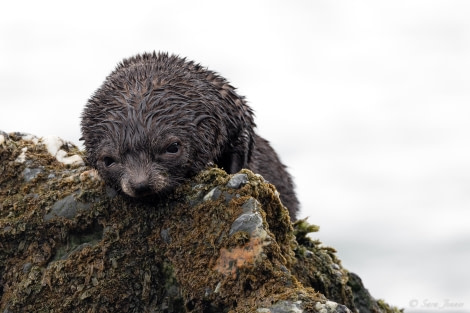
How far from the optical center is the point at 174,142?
307 inches

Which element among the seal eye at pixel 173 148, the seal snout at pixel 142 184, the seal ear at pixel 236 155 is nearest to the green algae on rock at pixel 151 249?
the seal snout at pixel 142 184

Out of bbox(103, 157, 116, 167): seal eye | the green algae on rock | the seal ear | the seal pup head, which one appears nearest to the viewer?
the green algae on rock

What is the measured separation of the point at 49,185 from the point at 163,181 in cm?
151

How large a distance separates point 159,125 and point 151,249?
4.63 feet

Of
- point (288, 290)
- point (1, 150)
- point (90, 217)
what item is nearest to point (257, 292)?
point (288, 290)

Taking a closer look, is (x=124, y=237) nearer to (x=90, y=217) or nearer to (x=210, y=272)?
(x=90, y=217)

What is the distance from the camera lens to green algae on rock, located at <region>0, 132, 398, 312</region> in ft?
20.9

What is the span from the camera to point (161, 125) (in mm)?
7773

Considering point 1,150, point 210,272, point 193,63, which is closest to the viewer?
point 210,272

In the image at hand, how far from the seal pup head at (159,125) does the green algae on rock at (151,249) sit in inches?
11.0

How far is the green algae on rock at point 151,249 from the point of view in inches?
251

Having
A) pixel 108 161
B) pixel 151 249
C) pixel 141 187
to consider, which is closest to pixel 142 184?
pixel 141 187

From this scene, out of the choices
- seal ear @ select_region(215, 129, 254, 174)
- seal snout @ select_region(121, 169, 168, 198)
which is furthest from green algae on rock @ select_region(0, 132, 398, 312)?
seal ear @ select_region(215, 129, 254, 174)

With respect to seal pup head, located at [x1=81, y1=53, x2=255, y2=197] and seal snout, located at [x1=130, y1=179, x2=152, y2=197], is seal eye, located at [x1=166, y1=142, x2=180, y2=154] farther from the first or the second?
seal snout, located at [x1=130, y1=179, x2=152, y2=197]
